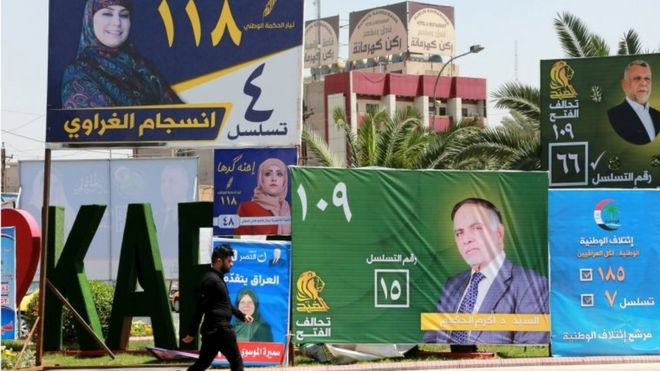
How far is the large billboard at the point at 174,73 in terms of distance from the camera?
17.7 m

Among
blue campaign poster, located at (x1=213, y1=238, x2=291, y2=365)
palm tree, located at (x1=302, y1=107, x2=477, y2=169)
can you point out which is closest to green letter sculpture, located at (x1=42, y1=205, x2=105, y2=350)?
blue campaign poster, located at (x1=213, y1=238, x2=291, y2=365)

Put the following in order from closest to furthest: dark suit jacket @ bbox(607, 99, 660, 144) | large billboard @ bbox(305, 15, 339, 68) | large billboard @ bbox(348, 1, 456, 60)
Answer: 1. dark suit jacket @ bbox(607, 99, 660, 144)
2. large billboard @ bbox(348, 1, 456, 60)
3. large billboard @ bbox(305, 15, 339, 68)

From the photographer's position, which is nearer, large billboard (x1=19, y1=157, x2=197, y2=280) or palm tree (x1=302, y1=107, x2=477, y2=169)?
palm tree (x1=302, y1=107, x2=477, y2=169)

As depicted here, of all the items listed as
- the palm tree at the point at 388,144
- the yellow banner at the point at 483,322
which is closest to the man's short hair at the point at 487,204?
the yellow banner at the point at 483,322

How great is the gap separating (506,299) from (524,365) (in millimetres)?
995

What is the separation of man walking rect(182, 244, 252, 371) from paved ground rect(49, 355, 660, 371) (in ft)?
10.9

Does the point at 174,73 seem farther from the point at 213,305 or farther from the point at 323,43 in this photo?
the point at 323,43

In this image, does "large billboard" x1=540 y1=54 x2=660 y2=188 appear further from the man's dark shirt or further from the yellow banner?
the man's dark shirt

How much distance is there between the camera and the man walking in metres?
13.1

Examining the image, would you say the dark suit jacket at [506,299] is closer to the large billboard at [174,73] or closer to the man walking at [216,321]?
the large billboard at [174,73]

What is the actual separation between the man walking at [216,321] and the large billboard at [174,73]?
453 cm

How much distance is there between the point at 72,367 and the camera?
675 inches

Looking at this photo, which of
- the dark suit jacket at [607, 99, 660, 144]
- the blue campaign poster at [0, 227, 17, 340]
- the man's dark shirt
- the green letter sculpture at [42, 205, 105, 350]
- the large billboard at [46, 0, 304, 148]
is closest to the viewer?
the man's dark shirt

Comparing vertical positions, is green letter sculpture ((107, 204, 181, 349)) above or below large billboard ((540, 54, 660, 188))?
below
